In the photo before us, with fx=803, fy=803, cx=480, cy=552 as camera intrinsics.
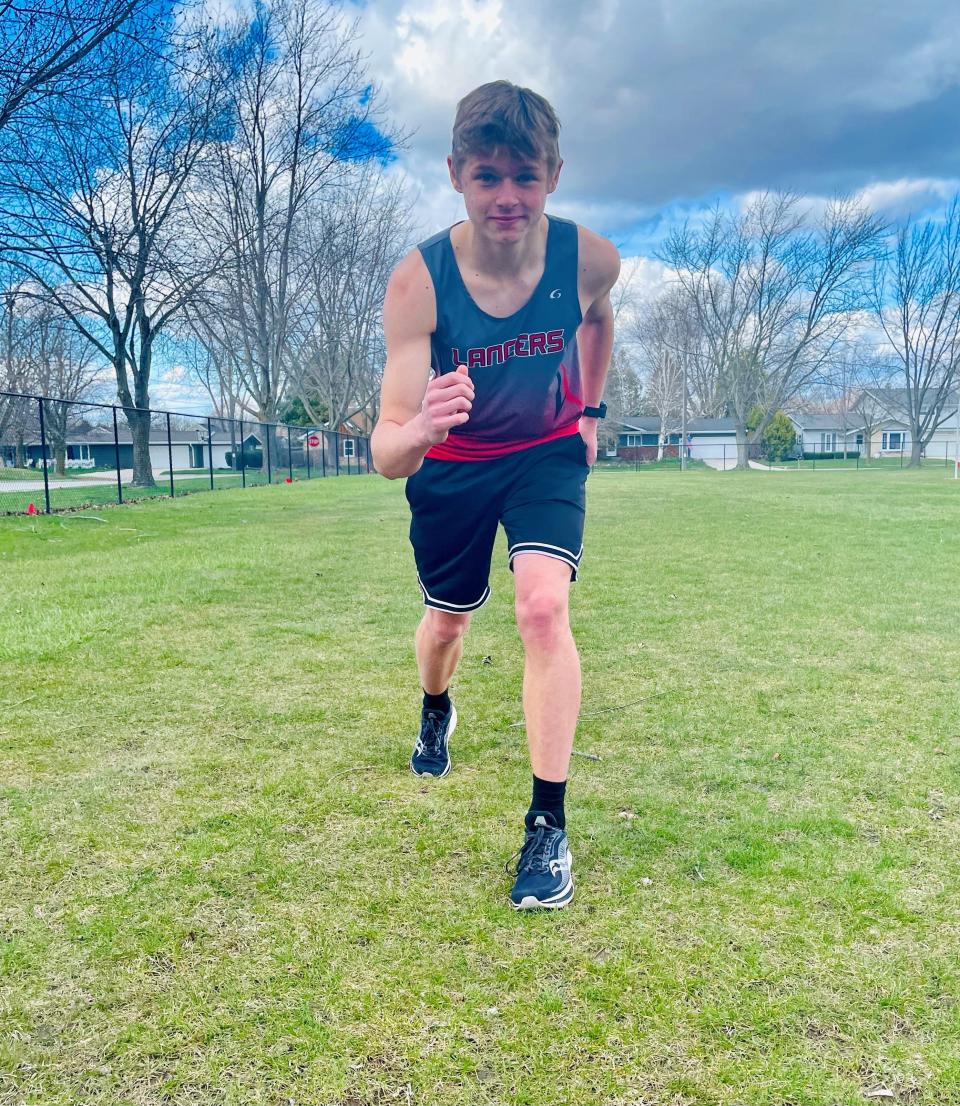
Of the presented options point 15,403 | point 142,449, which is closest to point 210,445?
point 142,449

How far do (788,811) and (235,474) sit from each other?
26.8 m

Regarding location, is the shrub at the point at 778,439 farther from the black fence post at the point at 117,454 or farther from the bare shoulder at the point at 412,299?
the bare shoulder at the point at 412,299

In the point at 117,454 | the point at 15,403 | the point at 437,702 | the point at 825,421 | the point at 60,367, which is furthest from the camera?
the point at 825,421

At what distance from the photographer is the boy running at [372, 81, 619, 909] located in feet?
7.50

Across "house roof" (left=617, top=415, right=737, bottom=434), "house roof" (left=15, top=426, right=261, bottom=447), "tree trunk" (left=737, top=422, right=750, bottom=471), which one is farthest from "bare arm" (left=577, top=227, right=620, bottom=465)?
"house roof" (left=617, top=415, right=737, bottom=434)

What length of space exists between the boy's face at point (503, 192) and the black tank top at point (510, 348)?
5.8 inches

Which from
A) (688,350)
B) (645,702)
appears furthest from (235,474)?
(688,350)

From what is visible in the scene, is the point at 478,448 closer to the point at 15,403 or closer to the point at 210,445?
the point at 210,445

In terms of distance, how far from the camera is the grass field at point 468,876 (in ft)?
4.89

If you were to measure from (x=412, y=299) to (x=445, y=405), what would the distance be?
55 cm

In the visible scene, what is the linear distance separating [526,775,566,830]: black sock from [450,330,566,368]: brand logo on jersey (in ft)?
4.21

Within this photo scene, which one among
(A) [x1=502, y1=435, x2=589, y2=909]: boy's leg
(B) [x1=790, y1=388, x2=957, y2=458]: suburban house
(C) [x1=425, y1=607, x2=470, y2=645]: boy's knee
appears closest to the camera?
(A) [x1=502, y1=435, x2=589, y2=909]: boy's leg

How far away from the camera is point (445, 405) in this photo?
6.82 ft

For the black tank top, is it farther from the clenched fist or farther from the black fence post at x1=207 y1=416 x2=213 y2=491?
the black fence post at x1=207 y1=416 x2=213 y2=491
